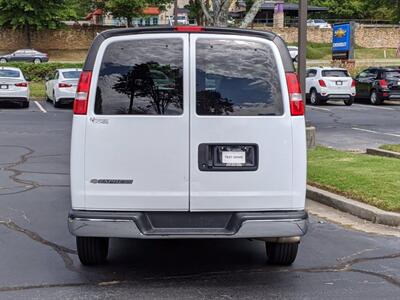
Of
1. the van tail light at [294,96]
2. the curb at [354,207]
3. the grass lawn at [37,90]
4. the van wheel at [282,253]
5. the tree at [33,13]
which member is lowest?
the grass lawn at [37,90]

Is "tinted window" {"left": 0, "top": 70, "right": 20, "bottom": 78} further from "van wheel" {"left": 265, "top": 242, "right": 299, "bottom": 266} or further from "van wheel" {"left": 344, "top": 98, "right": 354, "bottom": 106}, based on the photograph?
"van wheel" {"left": 265, "top": 242, "right": 299, "bottom": 266}

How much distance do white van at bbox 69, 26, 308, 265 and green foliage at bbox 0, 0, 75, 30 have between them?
166ft

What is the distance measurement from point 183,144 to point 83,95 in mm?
907

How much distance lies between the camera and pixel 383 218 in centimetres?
811

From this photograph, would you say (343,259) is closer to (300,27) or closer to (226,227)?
(226,227)

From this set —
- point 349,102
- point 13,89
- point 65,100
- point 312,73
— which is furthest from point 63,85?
point 349,102

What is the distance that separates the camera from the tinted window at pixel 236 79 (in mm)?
5461

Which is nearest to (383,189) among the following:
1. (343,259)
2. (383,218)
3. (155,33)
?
(383,218)

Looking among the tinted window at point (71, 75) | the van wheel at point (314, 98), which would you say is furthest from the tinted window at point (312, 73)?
the tinted window at point (71, 75)

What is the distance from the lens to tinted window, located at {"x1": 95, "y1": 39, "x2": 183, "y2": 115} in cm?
545

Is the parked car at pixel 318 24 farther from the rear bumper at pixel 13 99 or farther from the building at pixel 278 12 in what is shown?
the rear bumper at pixel 13 99

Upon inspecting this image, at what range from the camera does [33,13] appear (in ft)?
181

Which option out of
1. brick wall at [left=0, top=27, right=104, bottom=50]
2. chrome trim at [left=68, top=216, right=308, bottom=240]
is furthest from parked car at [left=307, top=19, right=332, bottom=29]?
chrome trim at [left=68, top=216, right=308, bottom=240]

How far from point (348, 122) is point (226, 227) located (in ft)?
55.0
